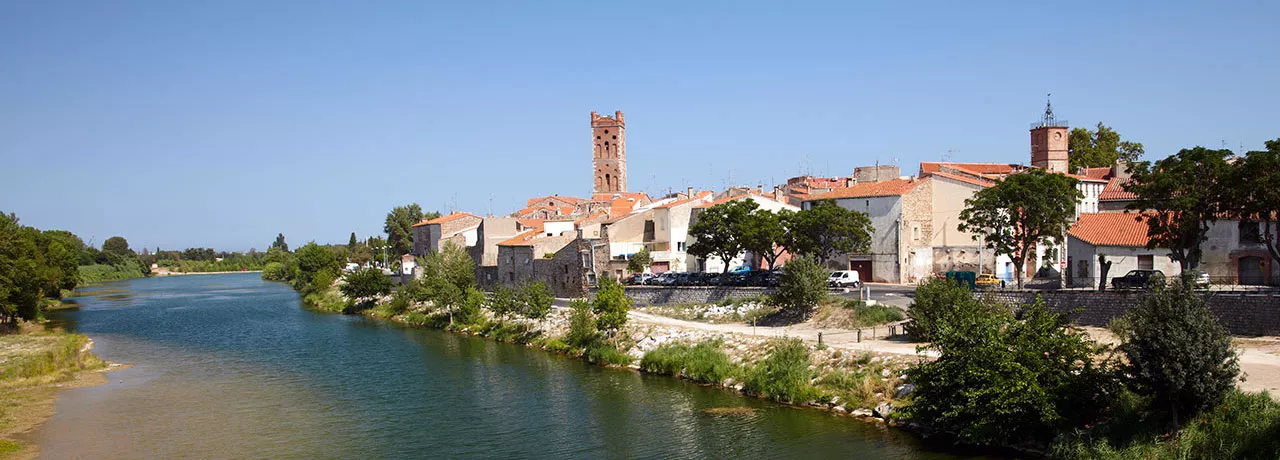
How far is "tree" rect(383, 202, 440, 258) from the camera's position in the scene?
108100 millimetres

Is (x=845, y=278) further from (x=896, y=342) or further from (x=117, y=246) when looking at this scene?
(x=117, y=246)

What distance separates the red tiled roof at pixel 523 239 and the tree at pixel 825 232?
Result: 67.2ft

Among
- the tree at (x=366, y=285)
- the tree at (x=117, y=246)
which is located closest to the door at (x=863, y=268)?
the tree at (x=366, y=285)

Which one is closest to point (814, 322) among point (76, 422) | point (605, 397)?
point (605, 397)

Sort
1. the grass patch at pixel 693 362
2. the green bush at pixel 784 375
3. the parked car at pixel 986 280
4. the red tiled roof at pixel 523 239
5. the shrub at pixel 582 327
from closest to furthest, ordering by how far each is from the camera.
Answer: the green bush at pixel 784 375 < the grass patch at pixel 693 362 < the shrub at pixel 582 327 < the parked car at pixel 986 280 < the red tiled roof at pixel 523 239

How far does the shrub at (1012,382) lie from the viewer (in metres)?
20.7

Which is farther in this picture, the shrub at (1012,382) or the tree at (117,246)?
the tree at (117,246)

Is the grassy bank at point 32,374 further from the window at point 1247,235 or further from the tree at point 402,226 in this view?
the tree at point 402,226

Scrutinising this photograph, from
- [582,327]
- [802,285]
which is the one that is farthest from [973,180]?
[582,327]

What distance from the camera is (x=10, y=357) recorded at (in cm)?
3747

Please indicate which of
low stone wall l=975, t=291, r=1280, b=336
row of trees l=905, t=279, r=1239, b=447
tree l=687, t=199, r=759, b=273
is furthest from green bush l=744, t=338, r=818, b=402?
tree l=687, t=199, r=759, b=273

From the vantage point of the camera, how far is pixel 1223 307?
28500mm

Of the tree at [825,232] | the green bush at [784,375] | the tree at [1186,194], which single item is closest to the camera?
the green bush at [784,375]

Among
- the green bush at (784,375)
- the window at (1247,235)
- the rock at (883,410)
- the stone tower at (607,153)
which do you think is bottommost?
the rock at (883,410)
